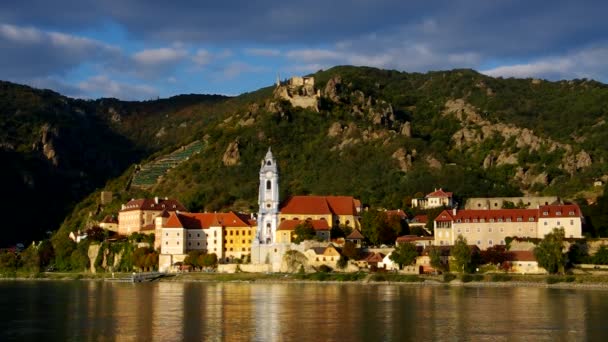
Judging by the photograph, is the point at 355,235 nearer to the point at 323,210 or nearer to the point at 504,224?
the point at 323,210

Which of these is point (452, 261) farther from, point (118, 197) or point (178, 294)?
point (118, 197)

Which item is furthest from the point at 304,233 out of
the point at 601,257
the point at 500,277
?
the point at 601,257

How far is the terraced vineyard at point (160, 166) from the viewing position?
504ft

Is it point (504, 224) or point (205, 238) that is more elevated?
point (504, 224)

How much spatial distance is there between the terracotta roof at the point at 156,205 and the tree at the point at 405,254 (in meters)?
37.0

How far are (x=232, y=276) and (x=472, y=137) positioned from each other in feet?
201

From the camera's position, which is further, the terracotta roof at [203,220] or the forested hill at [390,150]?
the forested hill at [390,150]

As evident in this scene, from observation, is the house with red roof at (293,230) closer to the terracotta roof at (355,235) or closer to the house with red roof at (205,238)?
the terracotta roof at (355,235)

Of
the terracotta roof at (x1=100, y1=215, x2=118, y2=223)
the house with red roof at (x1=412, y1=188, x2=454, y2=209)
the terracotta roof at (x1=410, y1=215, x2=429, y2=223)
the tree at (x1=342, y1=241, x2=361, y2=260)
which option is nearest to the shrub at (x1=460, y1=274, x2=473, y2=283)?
the tree at (x1=342, y1=241, x2=361, y2=260)

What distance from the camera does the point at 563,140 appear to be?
141 meters

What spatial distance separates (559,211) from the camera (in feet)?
310

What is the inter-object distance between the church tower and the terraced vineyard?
147 feet

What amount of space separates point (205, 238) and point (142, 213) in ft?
45.7

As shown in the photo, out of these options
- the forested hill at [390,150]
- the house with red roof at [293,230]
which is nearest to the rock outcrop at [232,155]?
the forested hill at [390,150]
